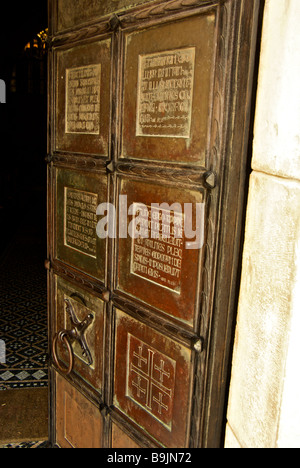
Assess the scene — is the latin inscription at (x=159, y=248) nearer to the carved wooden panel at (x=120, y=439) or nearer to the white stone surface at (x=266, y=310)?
the white stone surface at (x=266, y=310)

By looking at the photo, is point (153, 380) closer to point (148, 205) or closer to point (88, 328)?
point (88, 328)

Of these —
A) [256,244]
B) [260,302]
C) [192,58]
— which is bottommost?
[260,302]

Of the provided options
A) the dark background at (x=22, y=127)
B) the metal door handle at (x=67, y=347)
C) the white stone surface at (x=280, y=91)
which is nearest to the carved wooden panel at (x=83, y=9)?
the white stone surface at (x=280, y=91)

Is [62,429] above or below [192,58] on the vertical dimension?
below

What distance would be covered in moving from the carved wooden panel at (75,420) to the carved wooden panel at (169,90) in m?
0.83

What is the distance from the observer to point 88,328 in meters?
1.30

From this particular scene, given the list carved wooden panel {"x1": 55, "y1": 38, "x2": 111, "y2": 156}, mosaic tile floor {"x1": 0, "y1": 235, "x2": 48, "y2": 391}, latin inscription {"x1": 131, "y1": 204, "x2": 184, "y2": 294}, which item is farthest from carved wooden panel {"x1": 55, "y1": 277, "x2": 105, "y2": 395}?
mosaic tile floor {"x1": 0, "y1": 235, "x2": 48, "y2": 391}

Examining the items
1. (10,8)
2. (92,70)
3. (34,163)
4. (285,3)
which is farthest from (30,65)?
(285,3)

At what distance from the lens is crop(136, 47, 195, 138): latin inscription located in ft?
3.01

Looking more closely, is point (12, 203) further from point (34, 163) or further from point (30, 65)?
point (30, 65)

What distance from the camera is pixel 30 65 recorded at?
782 centimetres

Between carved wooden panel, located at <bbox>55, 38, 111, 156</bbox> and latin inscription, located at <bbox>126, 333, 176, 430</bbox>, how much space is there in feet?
1.83

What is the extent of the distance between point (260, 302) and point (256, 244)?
0.41 feet

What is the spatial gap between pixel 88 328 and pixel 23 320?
2.12 metres
